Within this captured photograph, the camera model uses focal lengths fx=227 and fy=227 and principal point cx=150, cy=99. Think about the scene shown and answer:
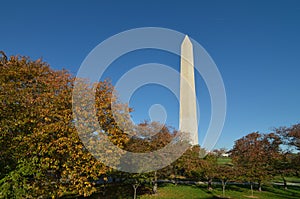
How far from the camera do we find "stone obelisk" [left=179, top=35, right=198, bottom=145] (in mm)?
29453

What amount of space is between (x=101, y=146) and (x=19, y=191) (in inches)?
94.7

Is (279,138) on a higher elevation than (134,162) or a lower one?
higher

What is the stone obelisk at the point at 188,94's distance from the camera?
29453mm

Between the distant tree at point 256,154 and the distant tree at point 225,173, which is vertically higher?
the distant tree at point 256,154

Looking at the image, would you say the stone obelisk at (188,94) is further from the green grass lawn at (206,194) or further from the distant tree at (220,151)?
the green grass lawn at (206,194)

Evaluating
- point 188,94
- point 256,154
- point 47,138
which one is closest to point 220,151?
point 256,154

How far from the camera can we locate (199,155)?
2452cm

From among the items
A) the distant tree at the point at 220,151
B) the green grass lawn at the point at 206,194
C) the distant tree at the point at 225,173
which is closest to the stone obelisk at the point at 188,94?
the distant tree at the point at 220,151

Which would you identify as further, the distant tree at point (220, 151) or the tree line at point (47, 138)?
the distant tree at point (220, 151)

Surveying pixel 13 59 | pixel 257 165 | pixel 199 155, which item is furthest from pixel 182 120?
pixel 13 59

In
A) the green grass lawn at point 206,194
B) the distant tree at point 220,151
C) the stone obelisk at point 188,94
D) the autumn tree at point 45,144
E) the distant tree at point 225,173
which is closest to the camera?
the autumn tree at point 45,144

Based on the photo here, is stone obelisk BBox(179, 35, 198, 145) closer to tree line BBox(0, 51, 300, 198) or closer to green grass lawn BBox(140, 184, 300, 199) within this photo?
green grass lawn BBox(140, 184, 300, 199)

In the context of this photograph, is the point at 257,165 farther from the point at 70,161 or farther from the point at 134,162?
the point at 70,161

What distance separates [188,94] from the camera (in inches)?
1196
